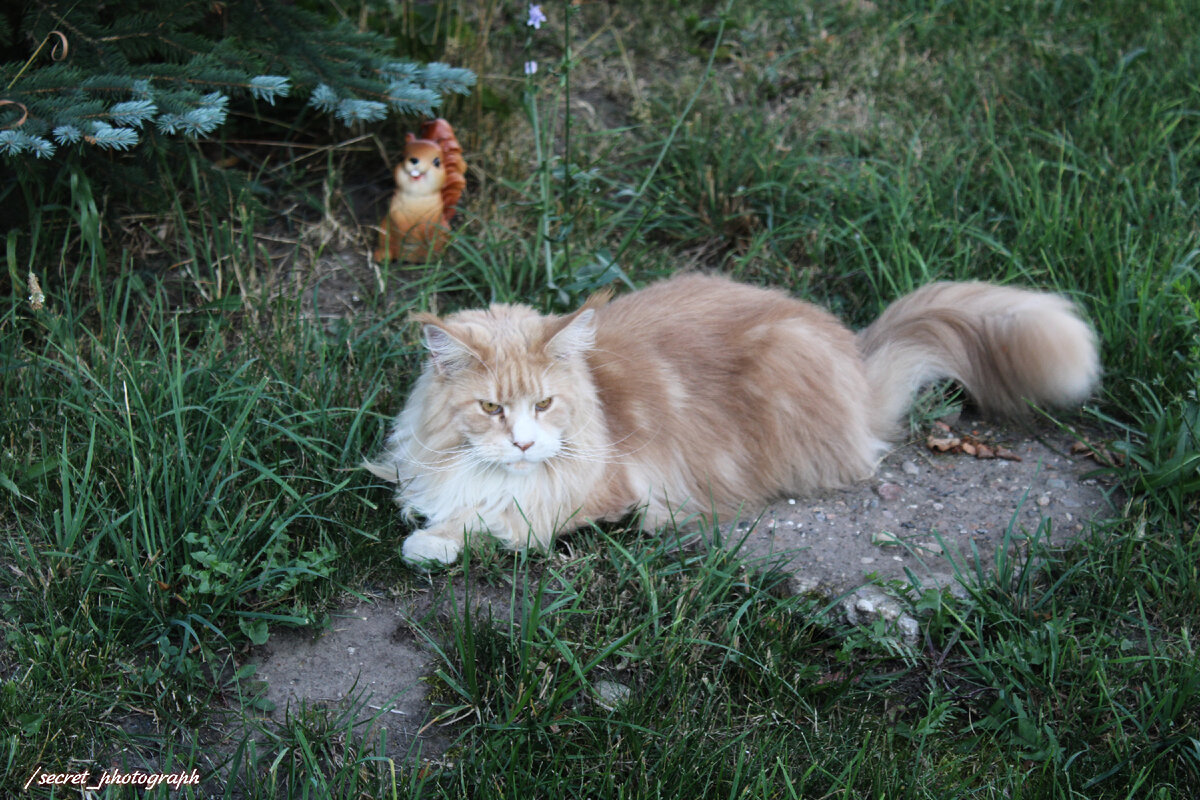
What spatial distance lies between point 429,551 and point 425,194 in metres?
1.59

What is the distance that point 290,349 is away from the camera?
338cm

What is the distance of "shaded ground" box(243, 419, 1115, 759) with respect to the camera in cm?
250

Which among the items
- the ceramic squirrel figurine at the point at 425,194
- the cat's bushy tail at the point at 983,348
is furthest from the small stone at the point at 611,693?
the ceramic squirrel figurine at the point at 425,194

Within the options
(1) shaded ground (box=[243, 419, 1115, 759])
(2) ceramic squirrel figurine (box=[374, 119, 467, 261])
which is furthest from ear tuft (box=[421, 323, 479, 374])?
(2) ceramic squirrel figurine (box=[374, 119, 467, 261])

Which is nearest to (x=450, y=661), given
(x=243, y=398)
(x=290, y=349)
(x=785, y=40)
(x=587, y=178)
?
(x=243, y=398)

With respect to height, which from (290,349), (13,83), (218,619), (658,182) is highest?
(13,83)

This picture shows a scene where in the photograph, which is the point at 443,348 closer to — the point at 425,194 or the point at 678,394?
the point at 678,394

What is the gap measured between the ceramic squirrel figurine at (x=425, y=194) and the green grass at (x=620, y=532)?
0.40 feet

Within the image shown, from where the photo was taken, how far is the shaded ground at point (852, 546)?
98.3 inches

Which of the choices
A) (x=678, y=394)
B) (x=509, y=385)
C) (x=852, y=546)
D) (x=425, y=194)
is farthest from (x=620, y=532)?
(x=425, y=194)

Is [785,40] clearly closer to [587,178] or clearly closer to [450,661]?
[587,178]

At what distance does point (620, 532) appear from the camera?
2930mm

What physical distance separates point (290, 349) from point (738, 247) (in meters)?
1.86

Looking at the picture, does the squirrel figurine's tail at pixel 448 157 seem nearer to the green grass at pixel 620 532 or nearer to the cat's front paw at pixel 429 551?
the green grass at pixel 620 532
